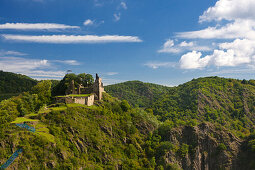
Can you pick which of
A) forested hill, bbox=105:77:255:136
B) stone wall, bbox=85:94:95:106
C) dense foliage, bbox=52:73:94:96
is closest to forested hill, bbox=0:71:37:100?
dense foliage, bbox=52:73:94:96

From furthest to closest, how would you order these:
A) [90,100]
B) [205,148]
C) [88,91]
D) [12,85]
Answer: [12,85] < [205,148] < [88,91] < [90,100]

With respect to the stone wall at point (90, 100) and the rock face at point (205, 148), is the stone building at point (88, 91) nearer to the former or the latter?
the stone wall at point (90, 100)

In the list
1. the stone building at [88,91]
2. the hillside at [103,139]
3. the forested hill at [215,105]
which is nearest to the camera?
the hillside at [103,139]

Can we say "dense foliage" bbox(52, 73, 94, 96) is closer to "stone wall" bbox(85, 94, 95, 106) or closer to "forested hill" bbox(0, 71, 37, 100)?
"stone wall" bbox(85, 94, 95, 106)

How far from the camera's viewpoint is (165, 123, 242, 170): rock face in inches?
3442

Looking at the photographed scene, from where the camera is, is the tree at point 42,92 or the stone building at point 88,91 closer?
the tree at point 42,92

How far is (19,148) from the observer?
40.0m

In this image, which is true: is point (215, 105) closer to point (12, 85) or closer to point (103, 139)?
point (103, 139)

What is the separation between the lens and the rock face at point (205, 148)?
87.4m

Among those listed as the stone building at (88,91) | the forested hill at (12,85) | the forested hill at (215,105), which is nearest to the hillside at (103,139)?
the stone building at (88,91)

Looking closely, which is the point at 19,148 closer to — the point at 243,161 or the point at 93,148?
the point at 93,148

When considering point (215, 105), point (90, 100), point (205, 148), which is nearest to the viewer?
point (90, 100)

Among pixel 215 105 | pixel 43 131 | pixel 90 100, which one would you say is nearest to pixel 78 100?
pixel 90 100

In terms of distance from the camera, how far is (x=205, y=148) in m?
93.0
